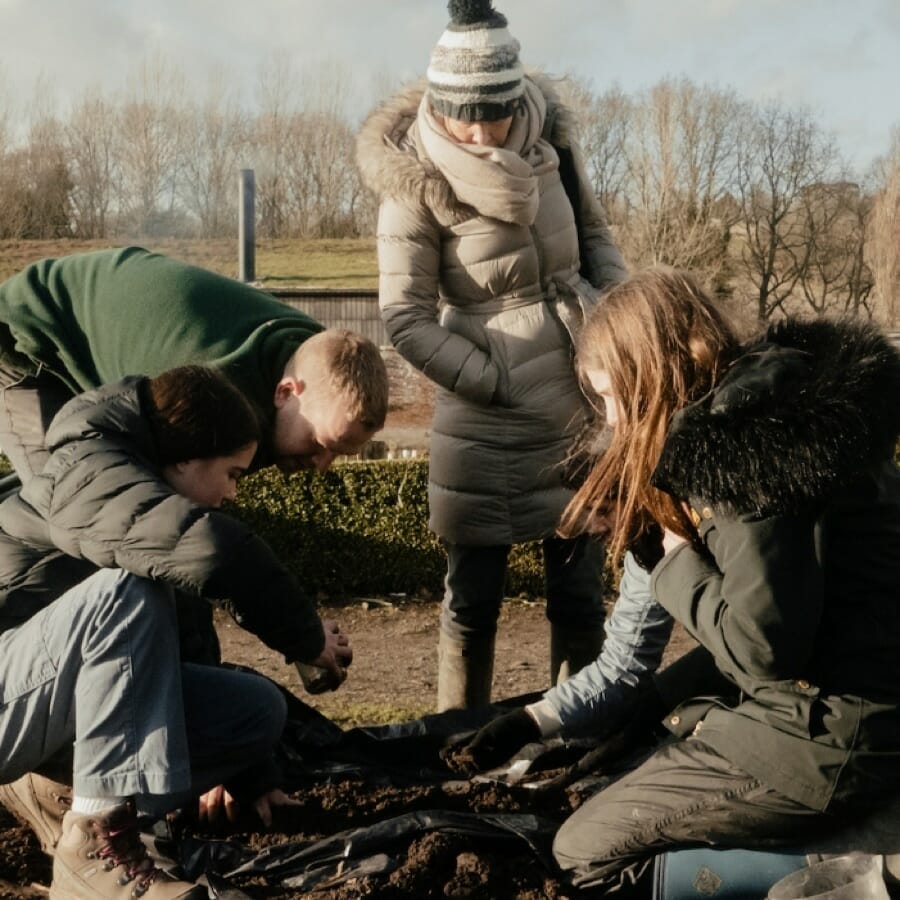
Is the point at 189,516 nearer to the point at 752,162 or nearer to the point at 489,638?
the point at 489,638

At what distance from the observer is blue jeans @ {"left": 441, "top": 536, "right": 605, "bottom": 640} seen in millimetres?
3660

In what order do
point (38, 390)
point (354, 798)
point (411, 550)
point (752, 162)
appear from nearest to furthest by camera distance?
point (354, 798), point (38, 390), point (411, 550), point (752, 162)

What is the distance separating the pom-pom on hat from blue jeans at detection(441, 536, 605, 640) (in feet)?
4.18

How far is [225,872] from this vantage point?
7.91 ft

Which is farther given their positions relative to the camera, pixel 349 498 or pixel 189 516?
pixel 349 498

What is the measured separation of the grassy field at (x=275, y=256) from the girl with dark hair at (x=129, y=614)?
22820 millimetres

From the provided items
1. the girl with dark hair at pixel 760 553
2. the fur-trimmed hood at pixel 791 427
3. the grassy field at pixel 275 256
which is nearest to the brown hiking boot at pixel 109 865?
the girl with dark hair at pixel 760 553

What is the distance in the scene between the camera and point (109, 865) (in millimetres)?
2303

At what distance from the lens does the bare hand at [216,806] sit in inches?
107

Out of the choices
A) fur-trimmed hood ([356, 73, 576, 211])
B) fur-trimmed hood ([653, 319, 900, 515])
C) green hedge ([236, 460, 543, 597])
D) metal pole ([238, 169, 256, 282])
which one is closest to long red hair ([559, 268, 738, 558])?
fur-trimmed hood ([653, 319, 900, 515])

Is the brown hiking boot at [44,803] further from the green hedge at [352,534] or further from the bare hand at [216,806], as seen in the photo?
the green hedge at [352,534]

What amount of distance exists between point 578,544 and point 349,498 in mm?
2897

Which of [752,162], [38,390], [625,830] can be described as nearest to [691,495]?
[625,830]

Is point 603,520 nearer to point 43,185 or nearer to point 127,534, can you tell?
point 127,534
